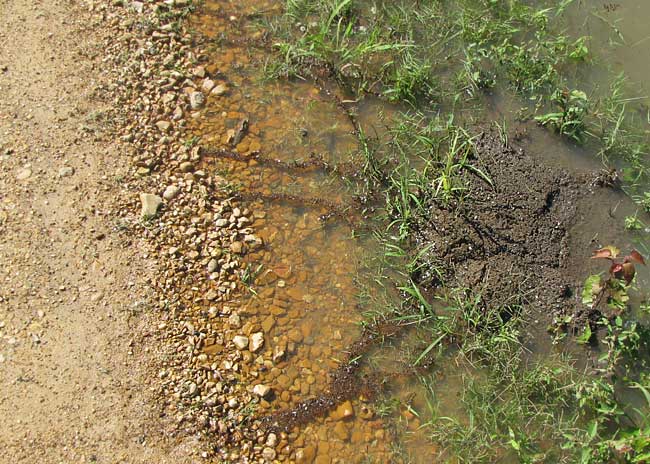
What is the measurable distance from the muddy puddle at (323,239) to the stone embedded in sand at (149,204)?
48 centimetres

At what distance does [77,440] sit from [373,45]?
3256 millimetres

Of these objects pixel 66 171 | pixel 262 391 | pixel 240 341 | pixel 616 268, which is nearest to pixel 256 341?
pixel 240 341

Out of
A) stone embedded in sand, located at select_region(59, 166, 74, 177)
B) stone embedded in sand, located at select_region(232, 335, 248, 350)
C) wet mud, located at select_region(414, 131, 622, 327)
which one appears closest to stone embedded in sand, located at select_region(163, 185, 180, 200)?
stone embedded in sand, located at select_region(59, 166, 74, 177)

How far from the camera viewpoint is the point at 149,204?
4.11 metres

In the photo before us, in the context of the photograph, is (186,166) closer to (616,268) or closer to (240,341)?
(240,341)

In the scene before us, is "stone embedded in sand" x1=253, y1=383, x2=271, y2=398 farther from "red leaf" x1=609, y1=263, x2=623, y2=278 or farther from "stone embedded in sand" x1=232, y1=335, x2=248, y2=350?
"red leaf" x1=609, y1=263, x2=623, y2=278

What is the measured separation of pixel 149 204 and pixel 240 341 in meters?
1.05

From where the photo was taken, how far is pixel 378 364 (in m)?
3.90

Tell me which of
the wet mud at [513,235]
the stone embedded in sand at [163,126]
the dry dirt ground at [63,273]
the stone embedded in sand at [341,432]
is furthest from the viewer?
the stone embedded in sand at [163,126]

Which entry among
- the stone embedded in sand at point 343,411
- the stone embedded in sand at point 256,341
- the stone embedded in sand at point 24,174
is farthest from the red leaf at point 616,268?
the stone embedded in sand at point 24,174

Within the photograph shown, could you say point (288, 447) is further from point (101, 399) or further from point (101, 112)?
point (101, 112)

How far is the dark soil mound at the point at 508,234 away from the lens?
4.07 metres

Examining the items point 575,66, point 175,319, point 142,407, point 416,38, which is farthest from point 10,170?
point 575,66

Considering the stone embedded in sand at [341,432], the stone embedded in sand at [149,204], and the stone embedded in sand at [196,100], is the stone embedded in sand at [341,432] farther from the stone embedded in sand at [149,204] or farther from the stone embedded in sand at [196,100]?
the stone embedded in sand at [196,100]
